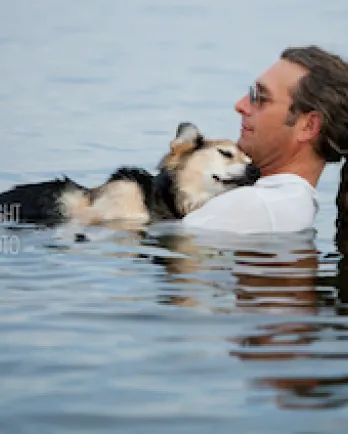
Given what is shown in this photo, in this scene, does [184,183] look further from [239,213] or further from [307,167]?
[239,213]

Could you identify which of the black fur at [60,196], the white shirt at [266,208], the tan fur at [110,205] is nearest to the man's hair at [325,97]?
A: the white shirt at [266,208]

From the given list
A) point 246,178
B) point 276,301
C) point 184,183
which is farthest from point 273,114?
point 184,183

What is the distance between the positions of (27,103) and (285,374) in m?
10.3

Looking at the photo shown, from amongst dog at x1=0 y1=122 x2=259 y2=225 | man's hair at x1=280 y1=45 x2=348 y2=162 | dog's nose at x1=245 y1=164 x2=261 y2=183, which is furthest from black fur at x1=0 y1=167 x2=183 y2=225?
man's hair at x1=280 y1=45 x2=348 y2=162

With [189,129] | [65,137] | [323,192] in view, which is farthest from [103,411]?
[65,137]

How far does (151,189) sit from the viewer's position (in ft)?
28.7

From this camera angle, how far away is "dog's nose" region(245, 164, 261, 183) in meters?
8.49

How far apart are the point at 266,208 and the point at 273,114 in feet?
2.09

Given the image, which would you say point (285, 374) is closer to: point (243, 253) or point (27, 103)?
point (243, 253)

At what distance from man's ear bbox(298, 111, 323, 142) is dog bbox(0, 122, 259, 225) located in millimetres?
1961

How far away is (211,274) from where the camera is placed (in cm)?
599

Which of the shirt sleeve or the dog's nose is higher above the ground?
the dog's nose

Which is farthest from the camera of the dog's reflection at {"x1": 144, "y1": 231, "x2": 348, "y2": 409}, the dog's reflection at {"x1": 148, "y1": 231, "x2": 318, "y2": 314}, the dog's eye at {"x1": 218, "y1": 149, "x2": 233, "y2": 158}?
the dog's eye at {"x1": 218, "y1": 149, "x2": 233, "y2": 158}

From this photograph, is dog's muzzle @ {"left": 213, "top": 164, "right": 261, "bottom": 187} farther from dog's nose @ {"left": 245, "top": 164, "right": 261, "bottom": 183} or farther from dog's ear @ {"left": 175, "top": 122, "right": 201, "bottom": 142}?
dog's ear @ {"left": 175, "top": 122, "right": 201, "bottom": 142}
